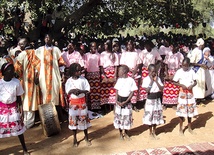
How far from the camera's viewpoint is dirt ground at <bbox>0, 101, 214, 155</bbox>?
190 inches

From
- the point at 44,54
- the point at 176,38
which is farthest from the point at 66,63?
the point at 176,38

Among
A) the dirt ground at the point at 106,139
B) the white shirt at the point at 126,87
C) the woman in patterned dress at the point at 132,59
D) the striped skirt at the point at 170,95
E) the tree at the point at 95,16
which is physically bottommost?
the dirt ground at the point at 106,139

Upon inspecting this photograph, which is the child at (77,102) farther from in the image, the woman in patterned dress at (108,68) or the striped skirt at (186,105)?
the woman in patterned dress at (108,68)

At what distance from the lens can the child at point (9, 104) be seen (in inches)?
172

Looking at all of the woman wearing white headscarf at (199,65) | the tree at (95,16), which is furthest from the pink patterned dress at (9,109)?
the woman wearing white headscarf at (199,65)

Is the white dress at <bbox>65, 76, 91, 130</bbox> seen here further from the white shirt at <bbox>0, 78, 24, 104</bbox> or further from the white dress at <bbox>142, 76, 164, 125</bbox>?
the white dress at <bbox>142, 76, 164, 125</bbox>

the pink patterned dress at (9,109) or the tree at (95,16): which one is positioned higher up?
the tree at (95,16)

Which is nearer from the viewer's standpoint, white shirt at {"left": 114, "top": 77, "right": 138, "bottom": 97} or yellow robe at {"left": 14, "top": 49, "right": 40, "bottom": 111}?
white shirt at {"left": 114, "top": 77, "right": 138, "bottom": 97}

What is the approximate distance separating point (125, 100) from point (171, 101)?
8.62 ft

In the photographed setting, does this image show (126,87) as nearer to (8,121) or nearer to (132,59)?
(132,59)

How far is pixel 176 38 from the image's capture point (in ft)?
43.8

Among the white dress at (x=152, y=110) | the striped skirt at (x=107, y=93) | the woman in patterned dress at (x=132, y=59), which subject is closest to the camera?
the white dress at (x=152, y=110)

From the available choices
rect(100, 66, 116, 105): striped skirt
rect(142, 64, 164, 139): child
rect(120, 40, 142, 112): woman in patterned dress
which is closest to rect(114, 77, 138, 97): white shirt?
rect(142, 64, 164, 139): child

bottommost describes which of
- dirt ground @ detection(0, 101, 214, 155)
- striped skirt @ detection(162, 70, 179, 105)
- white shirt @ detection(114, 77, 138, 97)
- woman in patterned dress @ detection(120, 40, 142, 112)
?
dirt ground @ detection(0, 101, 214, 155)
